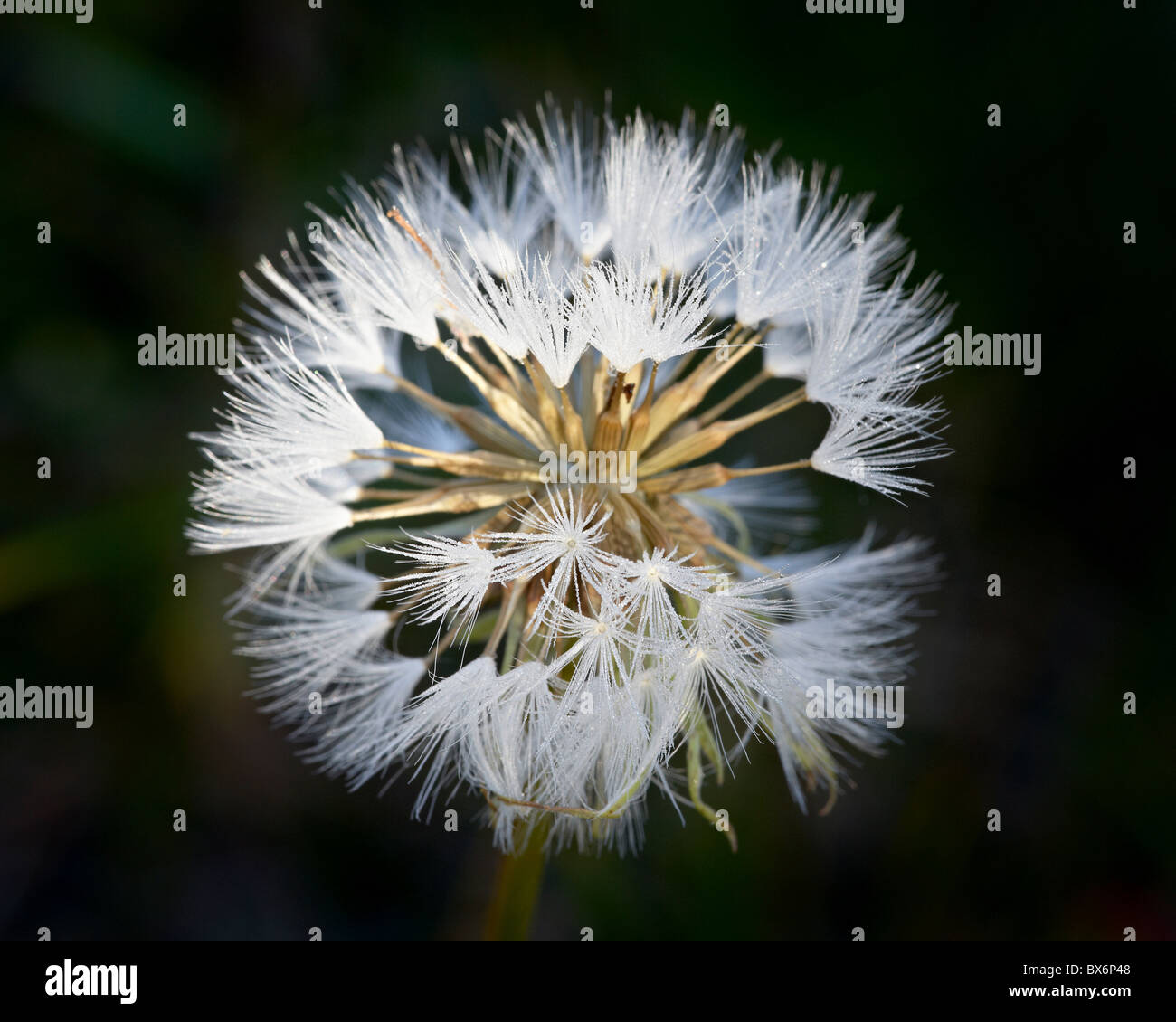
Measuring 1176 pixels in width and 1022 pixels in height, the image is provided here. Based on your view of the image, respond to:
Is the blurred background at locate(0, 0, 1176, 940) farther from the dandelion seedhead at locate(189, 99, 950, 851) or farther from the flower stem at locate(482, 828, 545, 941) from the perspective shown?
the dandelion seedhead at locate(189, 99, 950, 851)

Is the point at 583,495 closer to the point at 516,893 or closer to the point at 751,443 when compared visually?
the point at 516,893

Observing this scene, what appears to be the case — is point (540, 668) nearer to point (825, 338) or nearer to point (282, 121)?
point (825, 338)

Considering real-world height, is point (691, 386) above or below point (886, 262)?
below

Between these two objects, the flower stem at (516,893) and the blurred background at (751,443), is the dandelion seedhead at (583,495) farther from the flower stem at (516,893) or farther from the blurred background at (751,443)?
the blurred background at (751,443)

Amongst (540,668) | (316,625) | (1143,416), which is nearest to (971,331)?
(1143,416)

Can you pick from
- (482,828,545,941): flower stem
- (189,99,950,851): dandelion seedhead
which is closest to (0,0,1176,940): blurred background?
(482,828,545,941): flower stem

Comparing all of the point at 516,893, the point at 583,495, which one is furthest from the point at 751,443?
the point at 516,893
